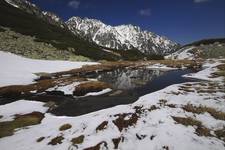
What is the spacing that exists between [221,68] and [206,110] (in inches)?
1345

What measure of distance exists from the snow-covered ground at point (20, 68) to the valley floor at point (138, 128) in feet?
76.8

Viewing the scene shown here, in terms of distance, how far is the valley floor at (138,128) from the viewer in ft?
58.1

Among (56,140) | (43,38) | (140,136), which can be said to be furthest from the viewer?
(43,38)

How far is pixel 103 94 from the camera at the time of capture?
117 feet

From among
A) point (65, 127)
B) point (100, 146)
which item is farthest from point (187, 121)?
point (65, 127)

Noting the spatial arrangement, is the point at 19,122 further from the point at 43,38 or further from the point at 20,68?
the point at 43,38

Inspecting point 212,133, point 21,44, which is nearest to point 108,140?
point 212,133

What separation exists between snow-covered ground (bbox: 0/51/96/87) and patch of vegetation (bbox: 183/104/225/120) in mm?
34645

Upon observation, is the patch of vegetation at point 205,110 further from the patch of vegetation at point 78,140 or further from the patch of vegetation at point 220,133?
the patch of vegetation at point 78,140

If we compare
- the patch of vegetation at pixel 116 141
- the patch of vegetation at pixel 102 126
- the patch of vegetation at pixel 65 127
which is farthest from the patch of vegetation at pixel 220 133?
the patch of vegetation at pixel 65 127

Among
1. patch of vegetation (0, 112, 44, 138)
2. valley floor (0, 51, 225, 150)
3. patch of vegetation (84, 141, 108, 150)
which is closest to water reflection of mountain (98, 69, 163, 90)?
valley floor (0, 51, 225, 150)

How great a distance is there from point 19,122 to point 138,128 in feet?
43.2

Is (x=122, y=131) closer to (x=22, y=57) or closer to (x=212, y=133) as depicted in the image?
(x=212, y=133)

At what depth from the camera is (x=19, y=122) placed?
25125mm
